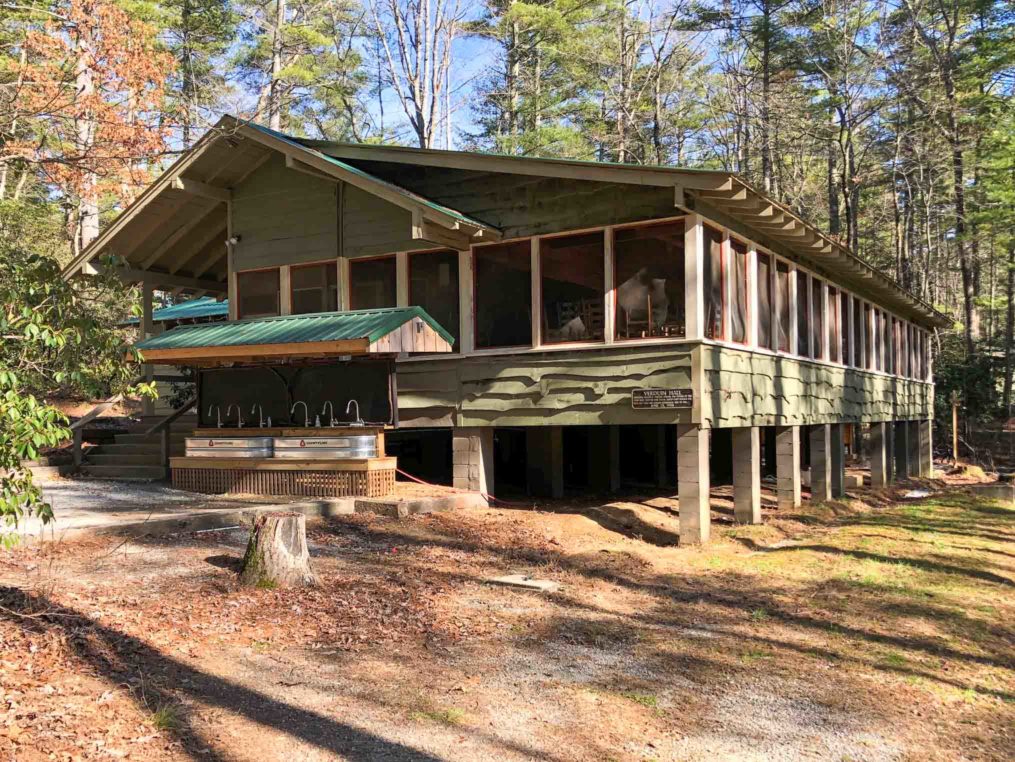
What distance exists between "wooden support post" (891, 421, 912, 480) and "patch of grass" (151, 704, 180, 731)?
21886 mm

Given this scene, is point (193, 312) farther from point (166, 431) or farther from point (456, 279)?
point (456, 279)

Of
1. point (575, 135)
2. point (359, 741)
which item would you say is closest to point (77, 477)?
point (359, 741)

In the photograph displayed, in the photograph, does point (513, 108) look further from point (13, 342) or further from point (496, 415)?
point (13, 342)

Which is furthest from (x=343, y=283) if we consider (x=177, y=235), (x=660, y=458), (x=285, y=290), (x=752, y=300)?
(x=660, y=458)

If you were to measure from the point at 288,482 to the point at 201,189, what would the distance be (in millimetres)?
5104

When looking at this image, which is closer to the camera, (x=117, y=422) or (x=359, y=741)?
(x=359, y=741)

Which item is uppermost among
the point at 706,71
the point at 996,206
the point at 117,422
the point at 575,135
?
the point at 706,71

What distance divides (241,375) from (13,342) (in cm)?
762

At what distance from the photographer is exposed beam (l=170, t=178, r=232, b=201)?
13.0 metres

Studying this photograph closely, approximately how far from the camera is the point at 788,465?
13.9 metres

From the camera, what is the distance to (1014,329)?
33250 millimetres

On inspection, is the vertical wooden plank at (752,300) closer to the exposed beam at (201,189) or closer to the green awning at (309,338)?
the green awning at (309,338)

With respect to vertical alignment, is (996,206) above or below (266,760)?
above

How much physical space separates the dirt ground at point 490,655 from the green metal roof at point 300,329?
262cm
